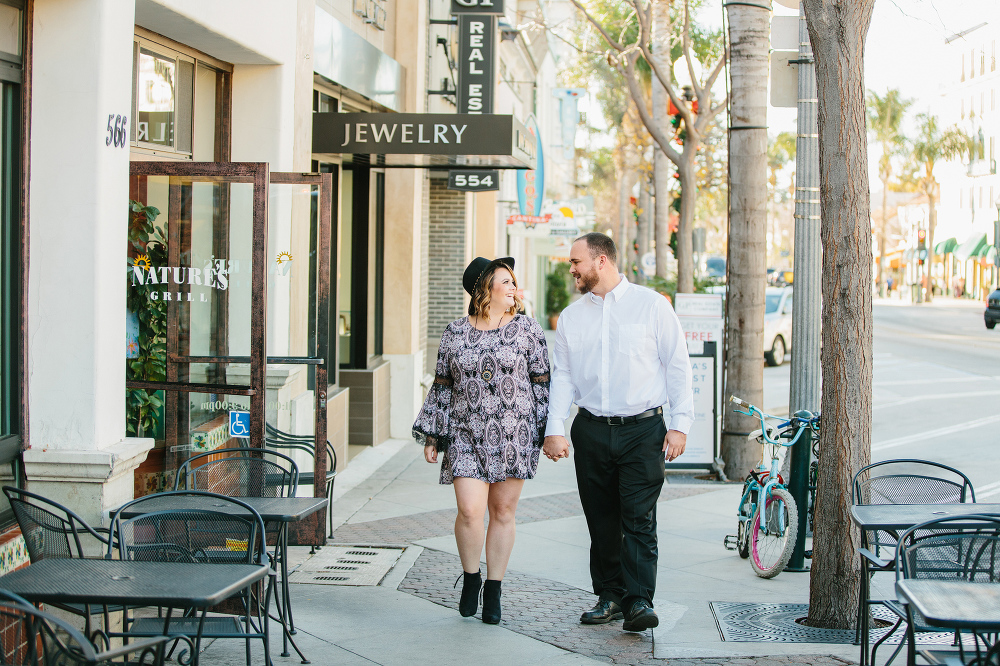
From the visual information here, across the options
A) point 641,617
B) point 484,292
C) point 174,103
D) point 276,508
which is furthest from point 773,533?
point 174,103

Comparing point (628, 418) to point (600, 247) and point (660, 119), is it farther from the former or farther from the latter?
point (660, 119)

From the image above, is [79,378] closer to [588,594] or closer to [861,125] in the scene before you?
[588,594]

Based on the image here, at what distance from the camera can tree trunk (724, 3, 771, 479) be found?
31.2 feet

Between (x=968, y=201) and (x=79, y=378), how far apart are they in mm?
71435

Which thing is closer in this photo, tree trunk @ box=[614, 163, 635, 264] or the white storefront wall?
the white storefront wall

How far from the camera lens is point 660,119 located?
22.3 m

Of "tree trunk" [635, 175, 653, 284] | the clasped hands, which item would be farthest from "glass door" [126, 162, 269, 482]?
"tree trunk" [635, 175, 653, 284]

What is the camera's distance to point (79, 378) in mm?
4801

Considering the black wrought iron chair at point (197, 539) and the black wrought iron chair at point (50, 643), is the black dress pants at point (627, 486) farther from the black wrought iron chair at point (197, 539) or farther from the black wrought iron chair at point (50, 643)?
the black wrought iron chair at point (50, 643)

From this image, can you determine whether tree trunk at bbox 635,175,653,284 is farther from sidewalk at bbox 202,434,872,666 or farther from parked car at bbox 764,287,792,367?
sidewalk at bbox 202,434,872,666

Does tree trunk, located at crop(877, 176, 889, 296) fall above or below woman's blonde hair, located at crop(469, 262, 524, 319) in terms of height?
above

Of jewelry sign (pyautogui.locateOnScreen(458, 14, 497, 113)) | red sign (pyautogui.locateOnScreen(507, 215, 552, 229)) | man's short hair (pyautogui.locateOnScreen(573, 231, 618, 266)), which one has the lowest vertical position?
man's short hair (pyautogui.locateOnScreen(573, 231, 618, 266))

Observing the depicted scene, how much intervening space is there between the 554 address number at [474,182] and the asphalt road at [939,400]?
5.77 meters

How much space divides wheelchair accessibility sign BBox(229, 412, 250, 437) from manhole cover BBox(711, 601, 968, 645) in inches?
118
